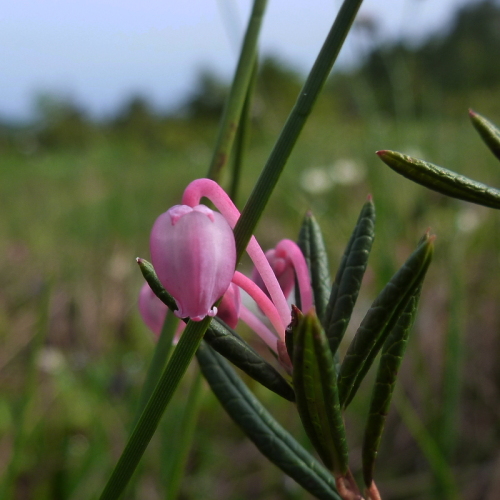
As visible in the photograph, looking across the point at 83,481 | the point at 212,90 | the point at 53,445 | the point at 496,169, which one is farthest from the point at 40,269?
the point at 212,90

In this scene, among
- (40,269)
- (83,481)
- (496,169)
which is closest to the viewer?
(83,481)

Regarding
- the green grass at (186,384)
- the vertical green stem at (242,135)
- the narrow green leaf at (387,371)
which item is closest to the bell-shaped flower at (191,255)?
the narrow green leaf at (387,371)

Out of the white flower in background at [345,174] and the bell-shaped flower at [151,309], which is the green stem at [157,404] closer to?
the bell-shaped flower at [151,309]

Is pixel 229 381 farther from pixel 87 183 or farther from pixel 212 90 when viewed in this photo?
pixel 212 90

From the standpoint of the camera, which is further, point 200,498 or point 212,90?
Result: point 212,90

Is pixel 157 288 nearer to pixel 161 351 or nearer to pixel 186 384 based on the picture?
pixel 161 351

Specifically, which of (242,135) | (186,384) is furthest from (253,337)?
(242,135)
